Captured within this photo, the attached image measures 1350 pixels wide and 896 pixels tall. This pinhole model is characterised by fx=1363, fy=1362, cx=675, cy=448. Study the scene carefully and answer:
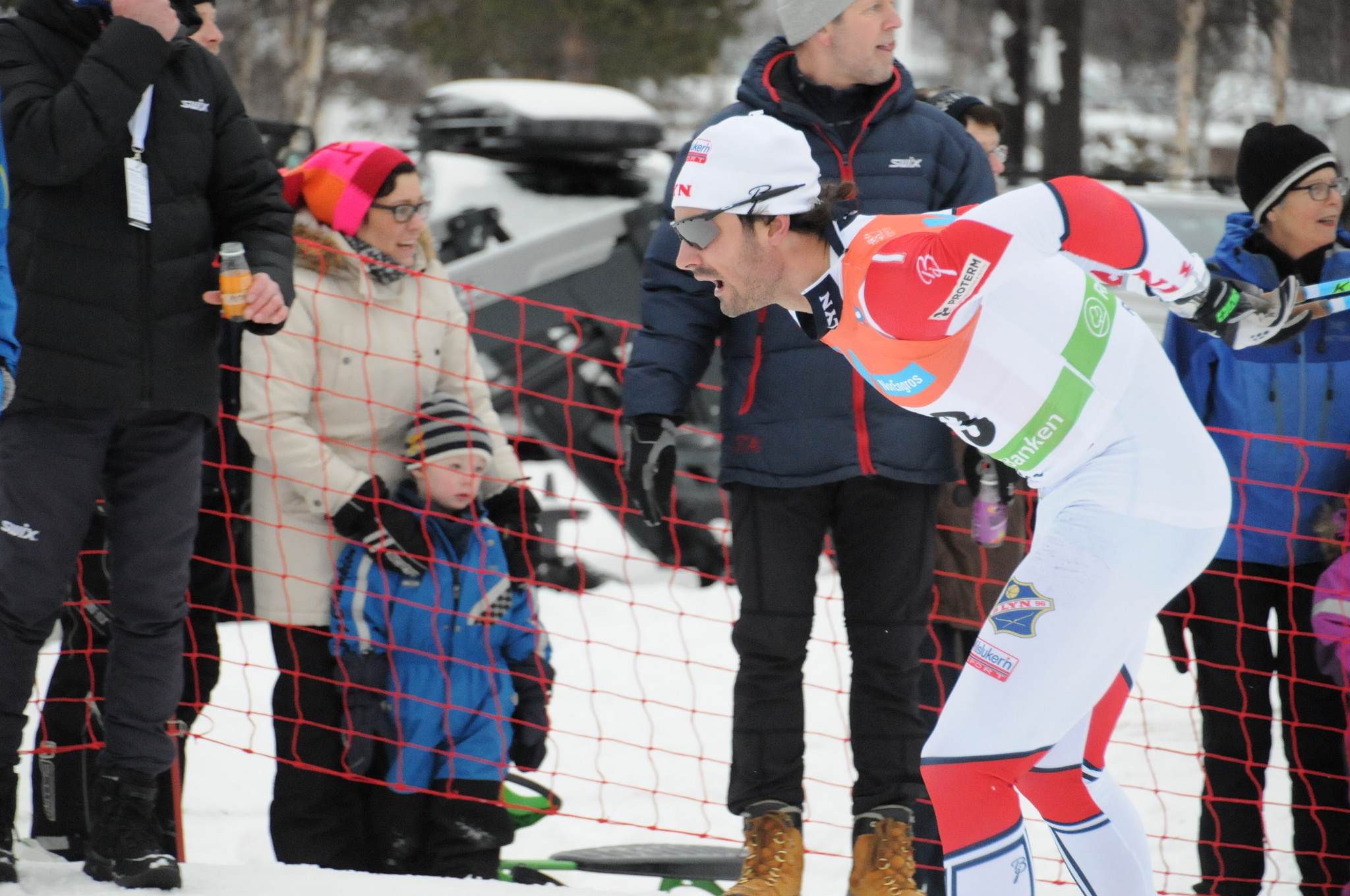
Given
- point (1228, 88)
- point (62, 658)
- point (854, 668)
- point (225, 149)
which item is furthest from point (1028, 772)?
point (1228, 88)

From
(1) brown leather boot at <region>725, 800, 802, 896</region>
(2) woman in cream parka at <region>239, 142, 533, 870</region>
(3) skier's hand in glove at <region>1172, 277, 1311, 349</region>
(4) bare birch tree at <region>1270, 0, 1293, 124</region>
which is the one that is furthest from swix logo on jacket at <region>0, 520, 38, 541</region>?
(4) bare birch tree at <region>1270, 0, 1293, 124</region>

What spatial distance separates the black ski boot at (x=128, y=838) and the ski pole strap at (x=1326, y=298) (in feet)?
8.51

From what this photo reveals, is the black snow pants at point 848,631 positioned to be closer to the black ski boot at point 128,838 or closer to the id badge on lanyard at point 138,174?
the black ski boot at point 128,838

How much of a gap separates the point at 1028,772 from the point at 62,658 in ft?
8.15

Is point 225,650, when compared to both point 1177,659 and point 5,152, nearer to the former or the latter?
point 5,152

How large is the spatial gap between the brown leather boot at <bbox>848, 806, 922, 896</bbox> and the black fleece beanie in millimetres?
1921

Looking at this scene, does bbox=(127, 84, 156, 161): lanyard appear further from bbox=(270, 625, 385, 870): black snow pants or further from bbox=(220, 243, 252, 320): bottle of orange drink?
bbox=(270, 625, 385, 870): black snow pants

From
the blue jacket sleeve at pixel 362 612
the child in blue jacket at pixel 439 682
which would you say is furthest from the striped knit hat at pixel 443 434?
the blue jacket sleeve at pixel 362 612

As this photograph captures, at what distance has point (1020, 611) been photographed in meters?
2.38

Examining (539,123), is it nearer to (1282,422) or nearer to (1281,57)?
(1282,422)

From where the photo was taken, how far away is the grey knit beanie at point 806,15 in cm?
312

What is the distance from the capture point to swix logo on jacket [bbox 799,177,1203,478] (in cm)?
234

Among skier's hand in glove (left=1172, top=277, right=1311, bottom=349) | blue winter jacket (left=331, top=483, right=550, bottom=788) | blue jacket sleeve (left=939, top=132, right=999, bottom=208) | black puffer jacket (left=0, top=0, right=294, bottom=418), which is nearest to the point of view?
skier's hand in glove (left=1172, top=277, right=1311, bottom=349)

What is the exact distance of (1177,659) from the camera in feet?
12.2
